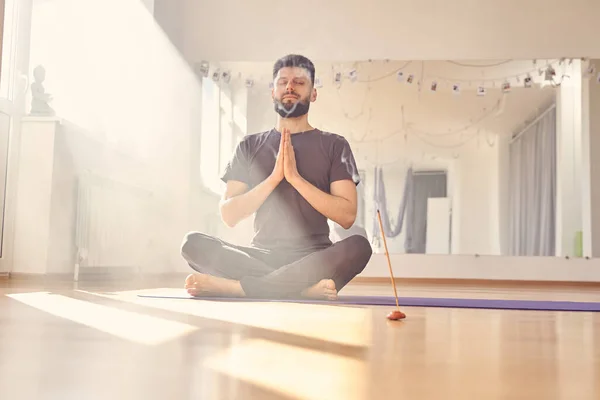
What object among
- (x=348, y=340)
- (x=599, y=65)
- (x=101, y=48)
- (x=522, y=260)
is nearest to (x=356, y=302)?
(x=348, y=340)

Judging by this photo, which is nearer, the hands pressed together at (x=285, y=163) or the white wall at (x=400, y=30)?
the hands pressed together at (x=285, y=163)

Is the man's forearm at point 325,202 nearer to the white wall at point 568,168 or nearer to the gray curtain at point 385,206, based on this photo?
the gray curtain at point 385,206

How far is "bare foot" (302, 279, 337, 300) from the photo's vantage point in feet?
7.65

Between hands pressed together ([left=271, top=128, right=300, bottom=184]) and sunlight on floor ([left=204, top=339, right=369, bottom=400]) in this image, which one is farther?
hands pressed together ([left=271, top=128, right=300, bottom=184])

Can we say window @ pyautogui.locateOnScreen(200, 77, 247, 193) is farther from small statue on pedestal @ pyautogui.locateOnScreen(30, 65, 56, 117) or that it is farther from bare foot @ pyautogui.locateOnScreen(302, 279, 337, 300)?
bare foot @ pyautogui.locateOnScreen(302, 279, 337, 300)

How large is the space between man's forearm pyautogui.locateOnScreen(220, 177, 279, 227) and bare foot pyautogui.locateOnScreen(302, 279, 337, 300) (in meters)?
0.36

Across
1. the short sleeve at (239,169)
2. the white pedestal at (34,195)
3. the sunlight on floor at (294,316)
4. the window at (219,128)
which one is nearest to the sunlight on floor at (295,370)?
the sunlight on floor at (294,316)

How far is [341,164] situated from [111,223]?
237 centimetres

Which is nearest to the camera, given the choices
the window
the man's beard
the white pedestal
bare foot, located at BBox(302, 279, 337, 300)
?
bare foot, located at BBox(302, 279, 337, 300)

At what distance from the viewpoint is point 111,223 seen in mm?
4379

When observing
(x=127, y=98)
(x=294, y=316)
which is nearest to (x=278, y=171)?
(x=294, y=316)

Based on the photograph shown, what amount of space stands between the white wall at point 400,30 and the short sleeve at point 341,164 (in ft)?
10.5

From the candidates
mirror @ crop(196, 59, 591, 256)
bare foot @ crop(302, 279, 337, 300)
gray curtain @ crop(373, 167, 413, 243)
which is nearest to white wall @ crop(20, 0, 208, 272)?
mirror @ crop(196, 59, 591, 256)

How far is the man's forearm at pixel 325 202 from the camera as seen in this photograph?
238 centimetres
